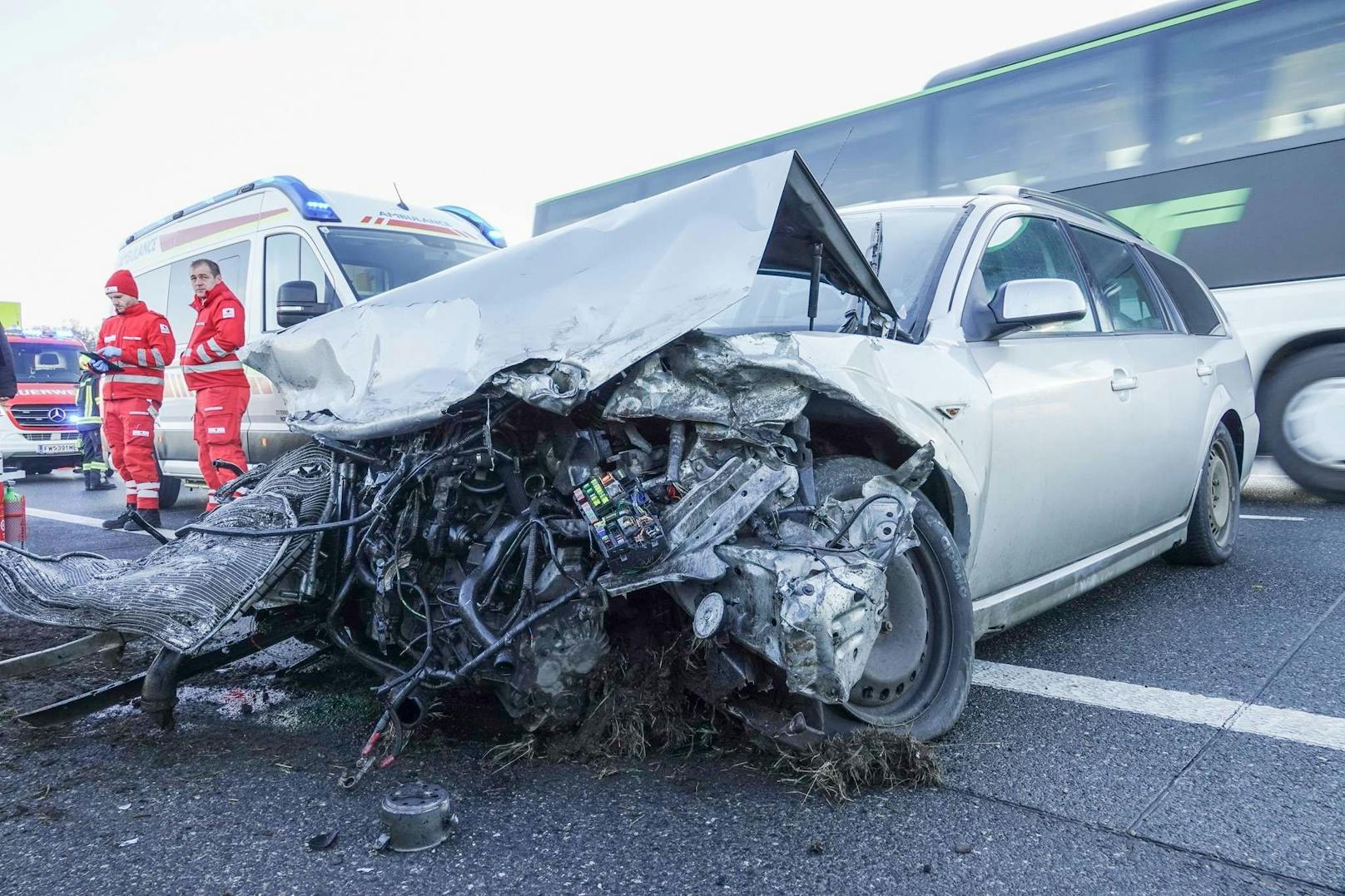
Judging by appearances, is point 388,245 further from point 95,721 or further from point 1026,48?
point 1026,48

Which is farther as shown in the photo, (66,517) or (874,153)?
(874,153)

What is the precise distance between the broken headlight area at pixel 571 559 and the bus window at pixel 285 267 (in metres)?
3.68

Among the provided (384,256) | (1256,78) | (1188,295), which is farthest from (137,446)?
(1256,78)

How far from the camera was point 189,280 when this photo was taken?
7.49 m

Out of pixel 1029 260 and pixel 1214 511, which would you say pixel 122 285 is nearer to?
pixel 1029 260

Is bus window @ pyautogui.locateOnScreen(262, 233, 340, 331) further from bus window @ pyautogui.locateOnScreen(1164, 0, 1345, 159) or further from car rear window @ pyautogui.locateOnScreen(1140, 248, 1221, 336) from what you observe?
bus window @ pyautogui.locateOnScreen(1164, 0, 1345, 159)

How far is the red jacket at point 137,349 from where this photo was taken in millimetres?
6648

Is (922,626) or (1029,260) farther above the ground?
(1029,260)

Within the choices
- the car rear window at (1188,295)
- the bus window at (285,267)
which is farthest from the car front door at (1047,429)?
the bus window at (285,267)

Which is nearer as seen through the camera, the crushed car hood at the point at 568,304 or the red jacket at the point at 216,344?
the crushed car hood at the point at 568,304

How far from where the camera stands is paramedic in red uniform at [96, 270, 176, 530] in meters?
6.62

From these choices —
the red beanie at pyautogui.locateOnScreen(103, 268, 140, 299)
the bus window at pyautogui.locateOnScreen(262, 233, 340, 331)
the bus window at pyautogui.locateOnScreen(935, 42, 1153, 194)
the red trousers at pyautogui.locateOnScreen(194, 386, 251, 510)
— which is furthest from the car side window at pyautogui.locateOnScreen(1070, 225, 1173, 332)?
the red beanie at pyautogui.locateOnScreen(103, 268, 140, 299)

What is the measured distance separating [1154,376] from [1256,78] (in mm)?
5408

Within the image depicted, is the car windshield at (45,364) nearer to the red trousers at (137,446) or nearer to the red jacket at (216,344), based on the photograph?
the red trousers at (137,446)
